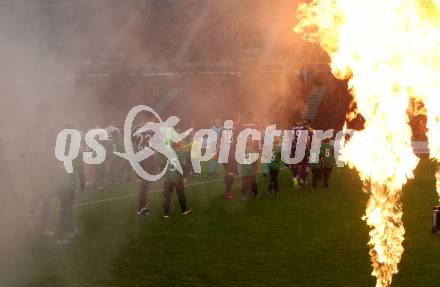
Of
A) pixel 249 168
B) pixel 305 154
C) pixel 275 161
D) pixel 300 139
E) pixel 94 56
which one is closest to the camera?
pixel 94 56

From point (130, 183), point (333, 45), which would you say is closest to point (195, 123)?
point (130, 183)

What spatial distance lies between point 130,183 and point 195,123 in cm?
388

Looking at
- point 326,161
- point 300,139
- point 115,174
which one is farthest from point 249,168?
point 115,174

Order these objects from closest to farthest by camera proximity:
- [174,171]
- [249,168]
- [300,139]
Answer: [174,171] → [249,168] → [300,139]

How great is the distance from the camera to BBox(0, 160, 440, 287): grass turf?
8.38 metres

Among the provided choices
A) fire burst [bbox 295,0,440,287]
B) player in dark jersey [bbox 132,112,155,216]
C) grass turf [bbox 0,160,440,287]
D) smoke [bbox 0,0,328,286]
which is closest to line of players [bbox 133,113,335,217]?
player in dark jersey [bbox 132,112,155,216]

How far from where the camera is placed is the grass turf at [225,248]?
27.5 ft

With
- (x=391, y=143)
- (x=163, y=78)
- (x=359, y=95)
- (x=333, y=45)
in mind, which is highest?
(x=163, y=78)

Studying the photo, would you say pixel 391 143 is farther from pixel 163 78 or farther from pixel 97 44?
pixel 163 78

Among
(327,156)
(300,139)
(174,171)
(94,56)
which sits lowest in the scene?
(174,171)

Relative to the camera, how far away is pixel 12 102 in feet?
38.8

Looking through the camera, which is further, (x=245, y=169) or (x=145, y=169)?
(x=245, y=169)

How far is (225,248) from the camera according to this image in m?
10.1

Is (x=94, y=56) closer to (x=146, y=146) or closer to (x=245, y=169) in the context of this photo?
(x=146, y=146)
